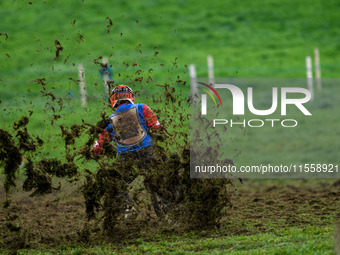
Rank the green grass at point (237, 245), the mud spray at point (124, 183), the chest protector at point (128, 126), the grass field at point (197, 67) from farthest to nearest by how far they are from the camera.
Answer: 1. the chest protector at point (128, 126)
2. the mud spray at point (124, 183)
3. the grass field at point (197, 67)
4. the green grass at point (237, 245)

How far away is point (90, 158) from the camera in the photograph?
921 centimetres

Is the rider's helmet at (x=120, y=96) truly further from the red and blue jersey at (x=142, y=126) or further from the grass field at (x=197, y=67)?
the grass field at (x=197, y=67)

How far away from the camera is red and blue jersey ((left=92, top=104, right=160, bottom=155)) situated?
9250 mm

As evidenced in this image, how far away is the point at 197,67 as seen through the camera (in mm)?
31750

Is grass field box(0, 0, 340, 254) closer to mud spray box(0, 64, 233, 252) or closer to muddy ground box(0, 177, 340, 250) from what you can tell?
muddy ground box(0, 177, 340, 250)

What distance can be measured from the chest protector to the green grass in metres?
1.54

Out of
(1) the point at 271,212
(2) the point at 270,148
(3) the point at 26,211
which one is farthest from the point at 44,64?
(1) the point at 271,212

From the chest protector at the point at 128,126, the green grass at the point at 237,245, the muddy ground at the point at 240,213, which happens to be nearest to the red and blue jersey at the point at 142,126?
the chest protector at the point at 128,126

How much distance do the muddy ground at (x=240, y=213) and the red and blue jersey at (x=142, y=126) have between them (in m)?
1.11

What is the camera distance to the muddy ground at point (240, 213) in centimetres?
891

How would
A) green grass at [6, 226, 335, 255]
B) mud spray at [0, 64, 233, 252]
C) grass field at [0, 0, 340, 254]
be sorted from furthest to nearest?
mud spray at [0, 64, 233, 252]
grass field at [0, 0, 340, 254]
green grass at [6, 226, 335, 255]

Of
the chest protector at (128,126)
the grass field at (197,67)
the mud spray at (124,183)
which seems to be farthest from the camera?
the chest protector at (128,126)

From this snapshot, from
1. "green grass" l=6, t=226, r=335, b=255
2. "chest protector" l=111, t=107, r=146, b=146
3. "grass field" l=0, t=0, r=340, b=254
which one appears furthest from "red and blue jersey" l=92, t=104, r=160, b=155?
"green grass" l=6, t=226, r=335, b=255

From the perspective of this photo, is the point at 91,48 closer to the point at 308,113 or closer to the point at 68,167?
the point at 308,113
